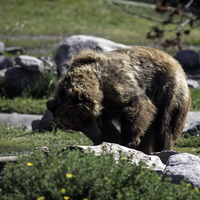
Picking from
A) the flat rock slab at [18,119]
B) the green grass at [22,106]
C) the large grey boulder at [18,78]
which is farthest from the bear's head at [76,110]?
the large grey boulder at [18,78]

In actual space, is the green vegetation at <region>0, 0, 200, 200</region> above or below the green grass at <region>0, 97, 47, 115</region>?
above

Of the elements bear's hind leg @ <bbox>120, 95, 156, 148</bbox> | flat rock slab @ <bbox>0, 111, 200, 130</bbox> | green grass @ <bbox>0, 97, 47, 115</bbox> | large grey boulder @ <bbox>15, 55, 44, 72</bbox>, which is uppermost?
bear's hind leg @ <bbox>120, 95, 156, 148</bbox>

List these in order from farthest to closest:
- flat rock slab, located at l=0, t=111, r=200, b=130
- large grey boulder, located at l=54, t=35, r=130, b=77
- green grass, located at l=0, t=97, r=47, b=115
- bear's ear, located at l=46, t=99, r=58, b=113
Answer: large grey boulder, located at l=54, t=35, r=130, b=77 < green grass, located at l=0, t=97, r=47, b=115 < flat rock slab, located at l=0, t=111, r=200, b=130 < bear's ear, located at l=46, t=99, r=58, b=113

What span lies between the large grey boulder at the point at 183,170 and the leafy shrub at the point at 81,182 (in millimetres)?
558

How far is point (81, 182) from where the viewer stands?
8.83ft

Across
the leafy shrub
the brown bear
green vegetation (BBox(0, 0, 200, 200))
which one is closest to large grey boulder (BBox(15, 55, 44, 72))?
green vegetation (BBox(0, 0, 200, 200))

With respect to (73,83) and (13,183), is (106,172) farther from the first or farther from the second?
(73,83)

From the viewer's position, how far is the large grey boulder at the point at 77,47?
380 inches

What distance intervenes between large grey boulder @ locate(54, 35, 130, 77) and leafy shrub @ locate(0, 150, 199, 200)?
6.94m

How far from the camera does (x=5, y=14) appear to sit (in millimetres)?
24281

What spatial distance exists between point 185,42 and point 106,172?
1814 cm

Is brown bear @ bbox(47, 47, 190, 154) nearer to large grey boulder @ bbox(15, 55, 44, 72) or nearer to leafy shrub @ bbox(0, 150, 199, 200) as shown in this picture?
leafy shrub @ bbox(0, 150, 199, 200)

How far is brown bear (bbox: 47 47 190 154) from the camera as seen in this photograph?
4.58 m

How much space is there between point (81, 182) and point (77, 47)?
7.68 m
